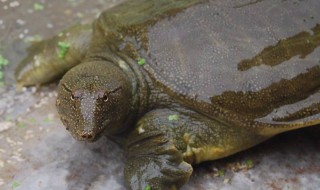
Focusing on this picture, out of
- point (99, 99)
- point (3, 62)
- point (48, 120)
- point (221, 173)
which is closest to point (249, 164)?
point (221, 173)

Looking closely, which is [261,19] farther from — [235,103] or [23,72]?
[23,72]

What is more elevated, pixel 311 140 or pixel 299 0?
pixel 299 0

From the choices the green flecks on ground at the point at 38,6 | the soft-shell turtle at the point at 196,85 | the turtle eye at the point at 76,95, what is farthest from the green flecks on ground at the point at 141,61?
the green flecks on ground at the point at 38,6

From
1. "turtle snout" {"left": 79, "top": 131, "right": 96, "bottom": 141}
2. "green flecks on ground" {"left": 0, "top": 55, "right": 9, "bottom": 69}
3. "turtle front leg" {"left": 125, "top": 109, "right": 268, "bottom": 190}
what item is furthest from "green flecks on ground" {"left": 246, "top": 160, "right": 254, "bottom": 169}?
"green flecks on ground" {"left": 0, "top": 55, "right": 9, "bottom": 69}

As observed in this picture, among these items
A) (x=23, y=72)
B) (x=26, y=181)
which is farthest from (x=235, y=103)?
(x=23, y=72)

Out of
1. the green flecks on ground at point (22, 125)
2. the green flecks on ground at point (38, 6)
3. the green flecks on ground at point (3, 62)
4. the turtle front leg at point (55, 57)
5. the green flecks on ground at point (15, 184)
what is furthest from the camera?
the green flecks on ground at point (38, 6)

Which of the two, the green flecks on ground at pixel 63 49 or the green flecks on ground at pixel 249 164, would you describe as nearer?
the green flecks on ground at pixel 249 164

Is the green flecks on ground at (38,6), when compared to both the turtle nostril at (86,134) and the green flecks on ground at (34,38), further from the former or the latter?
the turtle nostril at (86,134)
